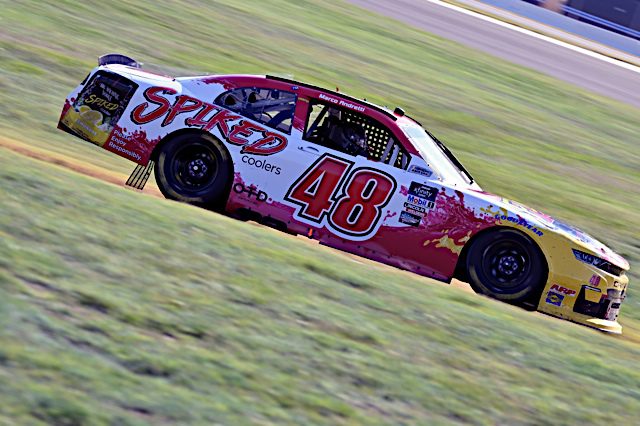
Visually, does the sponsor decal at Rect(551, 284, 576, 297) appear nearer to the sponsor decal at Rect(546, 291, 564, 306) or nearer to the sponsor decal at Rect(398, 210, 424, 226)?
the sponsor decal at Rect(546, 291, 564, 306)

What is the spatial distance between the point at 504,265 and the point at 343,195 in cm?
166

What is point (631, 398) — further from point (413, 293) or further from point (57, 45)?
point (57, 45)

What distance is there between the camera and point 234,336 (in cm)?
561

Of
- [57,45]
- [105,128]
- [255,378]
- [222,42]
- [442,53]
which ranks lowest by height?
[255,378]

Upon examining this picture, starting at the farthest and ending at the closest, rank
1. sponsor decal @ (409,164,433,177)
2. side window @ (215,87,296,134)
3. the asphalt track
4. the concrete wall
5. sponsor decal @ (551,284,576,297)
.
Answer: the concrete wall
the asphalt track
side window @ (215,87,296,134)
sponsor decal @ (409,164,433,177)
sponsor decal @ (551,284,576,297)

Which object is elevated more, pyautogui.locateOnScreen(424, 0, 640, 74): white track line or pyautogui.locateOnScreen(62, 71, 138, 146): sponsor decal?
pyautogui.locateOnScreen(424, 0, 640, 74): white track line

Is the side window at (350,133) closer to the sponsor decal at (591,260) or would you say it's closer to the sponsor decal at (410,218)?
the sponsor decal at (410,218)

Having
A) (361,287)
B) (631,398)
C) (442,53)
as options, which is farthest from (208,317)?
(442,53)

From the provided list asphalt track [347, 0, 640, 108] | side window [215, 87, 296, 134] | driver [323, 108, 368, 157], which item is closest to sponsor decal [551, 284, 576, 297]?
driver [323, 108, 368, 157]

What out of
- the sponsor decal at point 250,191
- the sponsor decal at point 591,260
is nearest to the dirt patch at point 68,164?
the sponsor decal at point 250,191

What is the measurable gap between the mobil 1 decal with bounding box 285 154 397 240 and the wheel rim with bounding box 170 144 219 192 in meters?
0.91

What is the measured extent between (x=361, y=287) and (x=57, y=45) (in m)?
9.16

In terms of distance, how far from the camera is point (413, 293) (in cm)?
764

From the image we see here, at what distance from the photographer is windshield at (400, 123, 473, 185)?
9195 millimetres
